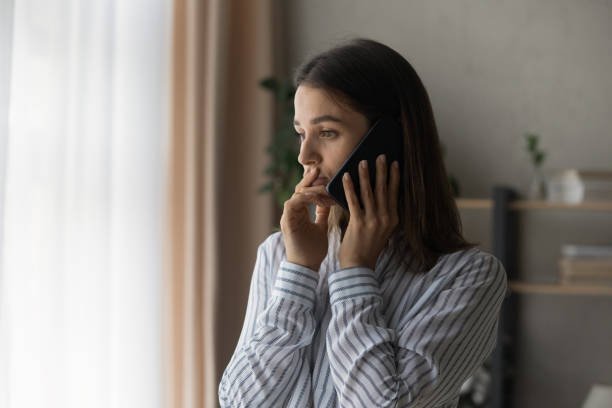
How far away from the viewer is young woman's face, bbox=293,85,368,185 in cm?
122

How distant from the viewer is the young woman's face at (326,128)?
48.1 inches

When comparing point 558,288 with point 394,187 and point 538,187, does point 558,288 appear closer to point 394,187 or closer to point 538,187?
point 538,187

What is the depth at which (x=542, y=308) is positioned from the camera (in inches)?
131

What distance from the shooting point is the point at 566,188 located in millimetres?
3115

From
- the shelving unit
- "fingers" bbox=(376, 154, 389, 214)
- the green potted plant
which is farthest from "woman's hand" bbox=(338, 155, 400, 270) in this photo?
the green potted plant

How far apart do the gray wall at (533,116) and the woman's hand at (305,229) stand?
2193 mm

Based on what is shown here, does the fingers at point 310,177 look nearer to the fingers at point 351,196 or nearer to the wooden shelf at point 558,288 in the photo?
the fingers at point 351,196

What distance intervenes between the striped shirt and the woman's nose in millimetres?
154

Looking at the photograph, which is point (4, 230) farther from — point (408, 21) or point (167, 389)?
point (408, 21)

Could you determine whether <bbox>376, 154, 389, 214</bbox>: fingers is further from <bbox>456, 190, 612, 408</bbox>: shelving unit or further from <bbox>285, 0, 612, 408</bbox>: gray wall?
<bbox>285, 0, 612, 408</bbox>: gray wall

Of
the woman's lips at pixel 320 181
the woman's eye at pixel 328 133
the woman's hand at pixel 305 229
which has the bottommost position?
the woman's hand at pixel 305 229

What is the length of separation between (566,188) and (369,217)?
2.07 metres

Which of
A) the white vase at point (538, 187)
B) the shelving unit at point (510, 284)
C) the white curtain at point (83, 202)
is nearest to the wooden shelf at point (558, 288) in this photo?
the shelving unit at point (510, 284)

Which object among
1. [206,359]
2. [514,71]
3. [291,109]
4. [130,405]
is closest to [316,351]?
[130,405]
